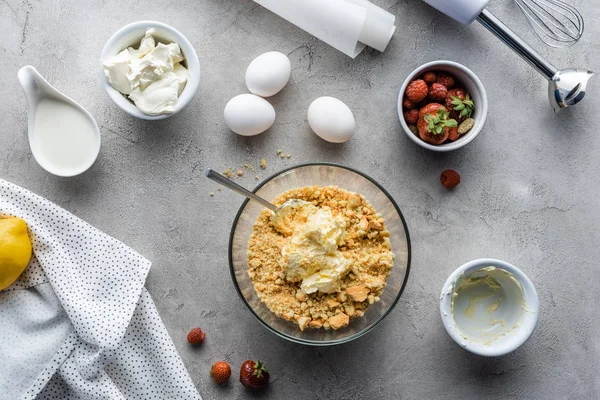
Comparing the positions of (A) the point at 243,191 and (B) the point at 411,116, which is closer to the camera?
(A) the point at 243,191

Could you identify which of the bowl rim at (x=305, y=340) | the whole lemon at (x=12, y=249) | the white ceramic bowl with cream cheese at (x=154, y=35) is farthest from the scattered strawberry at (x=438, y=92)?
the whole lemon at (x=12, y=249)

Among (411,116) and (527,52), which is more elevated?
(527,52)

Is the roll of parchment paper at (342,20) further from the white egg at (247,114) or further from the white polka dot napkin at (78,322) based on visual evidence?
the white polka dot napkin at (78,322)

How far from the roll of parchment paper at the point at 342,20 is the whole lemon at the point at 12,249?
826 mm

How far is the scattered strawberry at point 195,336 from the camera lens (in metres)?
1.56

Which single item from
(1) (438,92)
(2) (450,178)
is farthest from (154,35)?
(2) (450,178)

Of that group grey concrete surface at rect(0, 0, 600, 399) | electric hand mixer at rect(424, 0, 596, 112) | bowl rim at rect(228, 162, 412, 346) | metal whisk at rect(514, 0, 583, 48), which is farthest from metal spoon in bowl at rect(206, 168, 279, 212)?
metal whisk at rect(514, 0, 583, 48)

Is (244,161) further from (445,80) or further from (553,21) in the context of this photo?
(553,21)

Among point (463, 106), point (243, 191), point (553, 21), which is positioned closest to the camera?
point (243, 191)

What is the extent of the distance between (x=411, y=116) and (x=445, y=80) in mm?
128

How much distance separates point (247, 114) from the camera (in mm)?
1481

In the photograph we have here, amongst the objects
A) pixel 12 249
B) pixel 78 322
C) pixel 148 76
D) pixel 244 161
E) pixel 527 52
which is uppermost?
pixel 527 52

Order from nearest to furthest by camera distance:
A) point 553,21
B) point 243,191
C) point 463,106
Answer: point 243,191 < point 463,106 < point 553,21

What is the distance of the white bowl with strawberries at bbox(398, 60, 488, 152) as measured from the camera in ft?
4.88
